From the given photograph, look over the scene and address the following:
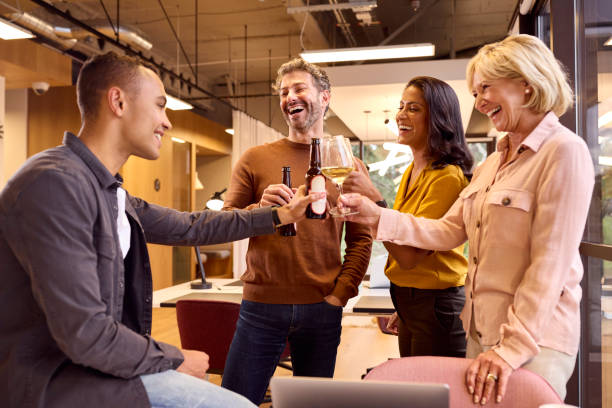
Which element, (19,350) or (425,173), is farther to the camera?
(425,173)

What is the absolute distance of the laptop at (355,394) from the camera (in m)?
0.92

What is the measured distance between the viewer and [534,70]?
1376 millimetres

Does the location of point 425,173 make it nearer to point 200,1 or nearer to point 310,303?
point 310,303

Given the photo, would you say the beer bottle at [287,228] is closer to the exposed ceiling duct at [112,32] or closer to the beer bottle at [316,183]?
the beer bottle at [316,183]

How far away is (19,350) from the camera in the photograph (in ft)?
3.91

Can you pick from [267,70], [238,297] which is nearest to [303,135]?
[238,297]

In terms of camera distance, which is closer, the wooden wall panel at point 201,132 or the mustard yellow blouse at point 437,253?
the mustard yellow blouse at point 437,253

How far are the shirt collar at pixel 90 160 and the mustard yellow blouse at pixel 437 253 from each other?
3.38 feet

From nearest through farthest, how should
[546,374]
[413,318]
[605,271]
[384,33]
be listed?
[546,374] < [413,318] < [605,271] < [384,33]

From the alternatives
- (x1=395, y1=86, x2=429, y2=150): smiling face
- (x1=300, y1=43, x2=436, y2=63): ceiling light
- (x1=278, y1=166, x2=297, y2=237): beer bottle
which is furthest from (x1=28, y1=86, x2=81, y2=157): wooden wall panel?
(x1=395, y1=86, x2=429, y2=150): smiling face

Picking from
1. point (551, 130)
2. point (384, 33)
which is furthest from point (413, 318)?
point (384, 33)

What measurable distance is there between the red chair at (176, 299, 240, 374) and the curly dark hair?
1572 mm

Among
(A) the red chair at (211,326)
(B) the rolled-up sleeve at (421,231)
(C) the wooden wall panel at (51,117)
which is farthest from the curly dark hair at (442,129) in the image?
(C) the wooden wall panel at (51,117)

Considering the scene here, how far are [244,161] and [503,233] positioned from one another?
1101mm
